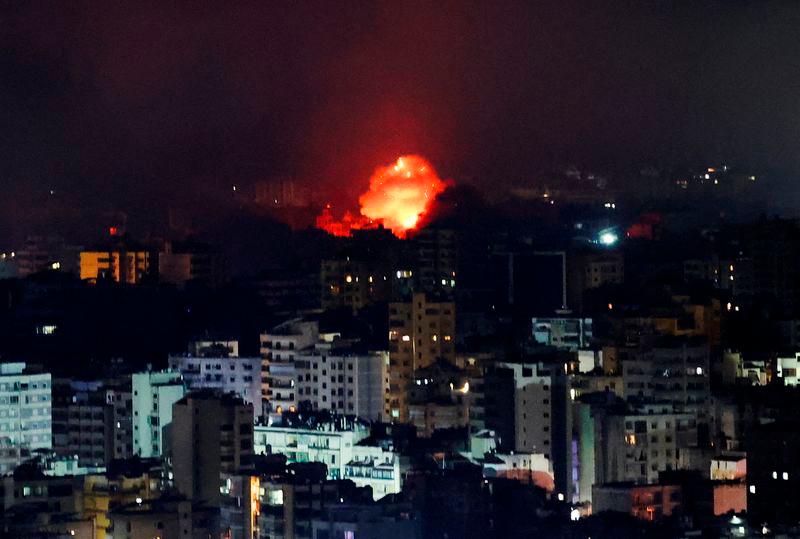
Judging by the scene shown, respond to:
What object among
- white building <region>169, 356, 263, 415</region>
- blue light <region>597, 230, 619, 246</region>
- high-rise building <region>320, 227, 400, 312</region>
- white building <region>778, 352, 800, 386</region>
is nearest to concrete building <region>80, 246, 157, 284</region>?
high-rise building <region>320, 227, 400, 312</region>

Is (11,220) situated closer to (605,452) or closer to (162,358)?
(162,358)

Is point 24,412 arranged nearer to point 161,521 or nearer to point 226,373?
point 226,373

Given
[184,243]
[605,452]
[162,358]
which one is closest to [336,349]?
[162,358]

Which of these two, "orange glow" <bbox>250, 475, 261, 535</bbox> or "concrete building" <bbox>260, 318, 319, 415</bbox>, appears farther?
"concrete building" <bbox>260, 318, 319, 415</bbox>

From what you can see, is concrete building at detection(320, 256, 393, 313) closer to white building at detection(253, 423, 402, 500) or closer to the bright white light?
the bright white light

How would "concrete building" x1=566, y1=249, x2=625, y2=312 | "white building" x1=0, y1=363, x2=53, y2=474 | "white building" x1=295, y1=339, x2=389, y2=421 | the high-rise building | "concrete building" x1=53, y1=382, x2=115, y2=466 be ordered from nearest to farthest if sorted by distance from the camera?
"white building" x1=0, y1=363, x2=53, y2=474
"concrete building" x1=53, y1=382, x2=115, y2=466
"white building" x1=295, y1=339, x2=389, y2=421
the high-rise building
"concrete building" x1=566, y1=249, x2=625, y2=312

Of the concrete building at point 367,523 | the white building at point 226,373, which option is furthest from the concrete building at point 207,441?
the white building at point 226,373

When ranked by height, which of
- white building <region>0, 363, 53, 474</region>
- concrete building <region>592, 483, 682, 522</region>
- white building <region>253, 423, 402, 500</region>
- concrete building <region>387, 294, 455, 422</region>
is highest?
concrete building <region>387, 294, 455, 422</region>
